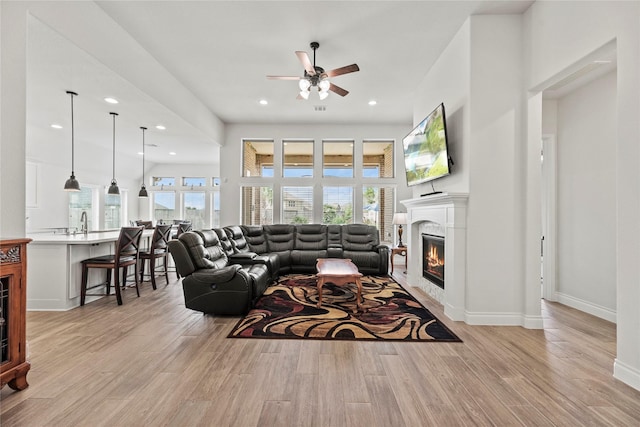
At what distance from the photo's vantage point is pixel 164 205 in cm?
1005

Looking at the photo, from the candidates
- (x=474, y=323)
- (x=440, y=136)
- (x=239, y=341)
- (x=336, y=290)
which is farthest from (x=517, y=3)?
(x=239, y=341)

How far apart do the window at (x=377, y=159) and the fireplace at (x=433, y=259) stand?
115 inches

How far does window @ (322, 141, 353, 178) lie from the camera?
23.7 feet

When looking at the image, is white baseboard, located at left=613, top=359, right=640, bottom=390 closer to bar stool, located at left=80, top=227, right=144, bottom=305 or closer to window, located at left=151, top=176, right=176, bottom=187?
bar stool, located at left=80, top=227, right=144, bottom=305

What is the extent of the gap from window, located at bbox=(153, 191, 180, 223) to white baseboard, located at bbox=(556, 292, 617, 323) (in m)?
10.2

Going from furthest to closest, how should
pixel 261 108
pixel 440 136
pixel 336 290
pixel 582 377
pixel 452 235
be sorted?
pixel 261 108 < pixel 336 290 < pixel 440 136 < pixel 452 235 < pixel 582 377

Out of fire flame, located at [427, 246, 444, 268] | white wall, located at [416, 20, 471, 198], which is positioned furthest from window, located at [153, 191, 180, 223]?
white wall, located at [416, 20, 471, 198]

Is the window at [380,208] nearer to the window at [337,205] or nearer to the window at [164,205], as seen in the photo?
the window at [337,205]

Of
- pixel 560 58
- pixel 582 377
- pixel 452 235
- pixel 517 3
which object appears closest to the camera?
pixel 582 377

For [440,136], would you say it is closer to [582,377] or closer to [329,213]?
[582,377]

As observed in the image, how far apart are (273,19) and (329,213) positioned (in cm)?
458

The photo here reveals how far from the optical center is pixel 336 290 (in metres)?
4.57

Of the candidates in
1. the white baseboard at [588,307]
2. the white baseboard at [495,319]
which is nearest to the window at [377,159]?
the white baseboard at [588,307]

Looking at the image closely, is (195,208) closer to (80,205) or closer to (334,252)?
(80,205)
